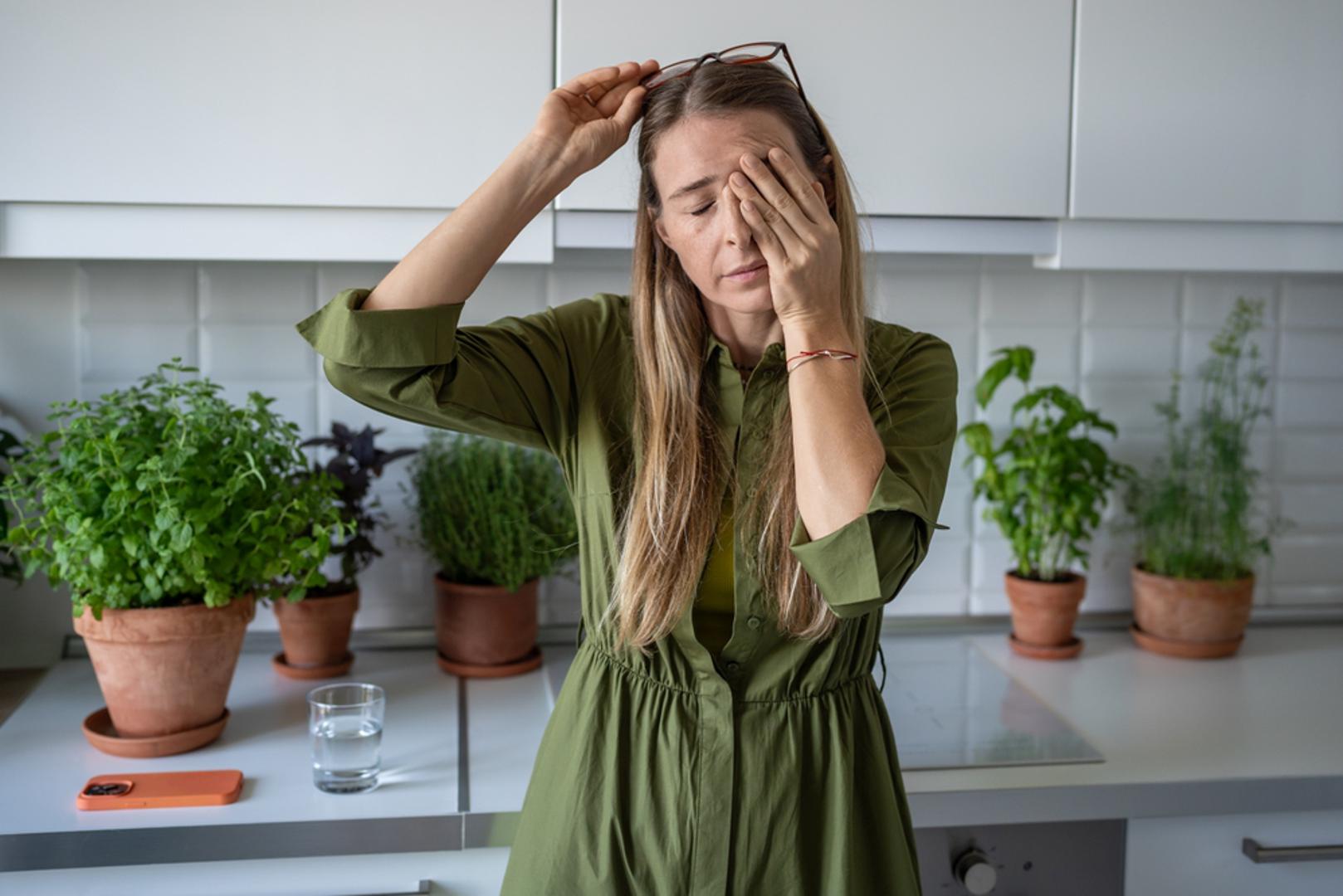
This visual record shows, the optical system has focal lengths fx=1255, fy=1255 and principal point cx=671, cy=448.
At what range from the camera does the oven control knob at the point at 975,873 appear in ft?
4.71

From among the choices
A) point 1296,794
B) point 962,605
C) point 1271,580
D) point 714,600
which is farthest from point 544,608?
point 1271,580

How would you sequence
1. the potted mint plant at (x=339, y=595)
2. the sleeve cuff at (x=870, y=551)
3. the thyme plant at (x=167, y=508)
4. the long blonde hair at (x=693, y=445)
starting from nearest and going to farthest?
the sleeve cuff at (x=870, y=551), the long blonde hair at (x=693, y=445), the thyme plant at (x=167, y=508), the potted mint plant at (x=339, y=595)

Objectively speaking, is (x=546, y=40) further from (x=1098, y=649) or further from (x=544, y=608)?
(x=1098, y=649)

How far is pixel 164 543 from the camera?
1428 mm

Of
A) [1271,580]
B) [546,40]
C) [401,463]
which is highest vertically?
[546,40]

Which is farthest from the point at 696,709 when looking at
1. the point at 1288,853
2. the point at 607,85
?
the point at 1288,853

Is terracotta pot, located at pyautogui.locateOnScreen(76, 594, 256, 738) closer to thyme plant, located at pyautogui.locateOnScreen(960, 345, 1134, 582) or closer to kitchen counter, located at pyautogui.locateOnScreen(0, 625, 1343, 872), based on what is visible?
kitchen counter, located at pyautogui.locateOnScreen(0, 625, 1343, 872)

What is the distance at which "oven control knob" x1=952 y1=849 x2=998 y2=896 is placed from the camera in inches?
56.5

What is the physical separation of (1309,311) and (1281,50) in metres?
0.62

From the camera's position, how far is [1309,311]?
6.98 ft

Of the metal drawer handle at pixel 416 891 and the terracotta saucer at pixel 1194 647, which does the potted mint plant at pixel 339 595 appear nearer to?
the metal drawer handle at pixel 416 891

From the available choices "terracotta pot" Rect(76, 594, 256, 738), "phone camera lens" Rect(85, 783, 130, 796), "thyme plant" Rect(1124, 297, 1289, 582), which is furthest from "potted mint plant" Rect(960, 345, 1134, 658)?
"phone camera lens" Rect(85, 783, 130, 796)

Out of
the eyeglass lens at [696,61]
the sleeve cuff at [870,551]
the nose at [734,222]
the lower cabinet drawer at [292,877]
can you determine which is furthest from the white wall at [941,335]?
the sleeve cuff at [870,551]

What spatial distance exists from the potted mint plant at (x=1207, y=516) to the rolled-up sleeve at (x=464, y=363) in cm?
113
